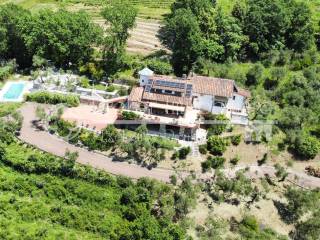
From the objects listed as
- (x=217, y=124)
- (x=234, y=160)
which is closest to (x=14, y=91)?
(x=217, y=124)

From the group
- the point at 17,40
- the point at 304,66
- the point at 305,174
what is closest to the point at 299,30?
the point at 304,66

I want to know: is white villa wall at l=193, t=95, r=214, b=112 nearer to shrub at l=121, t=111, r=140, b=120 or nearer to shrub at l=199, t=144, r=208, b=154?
shrub at l=199, t=144, r=208, b=154

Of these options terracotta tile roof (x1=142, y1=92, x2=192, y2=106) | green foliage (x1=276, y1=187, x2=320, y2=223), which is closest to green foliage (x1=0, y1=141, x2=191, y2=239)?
green foliage (x1=276, y1=187, x2=320, y2=223)

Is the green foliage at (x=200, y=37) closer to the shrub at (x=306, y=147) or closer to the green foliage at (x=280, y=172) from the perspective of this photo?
the shrub at (x=306, y=147)

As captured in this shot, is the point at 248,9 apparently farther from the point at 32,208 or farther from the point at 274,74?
the point at 32,208

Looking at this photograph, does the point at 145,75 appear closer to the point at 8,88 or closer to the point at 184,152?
the point at 184,152

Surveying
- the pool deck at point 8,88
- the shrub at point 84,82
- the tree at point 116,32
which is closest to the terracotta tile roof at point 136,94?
the shrub at point 84,82
